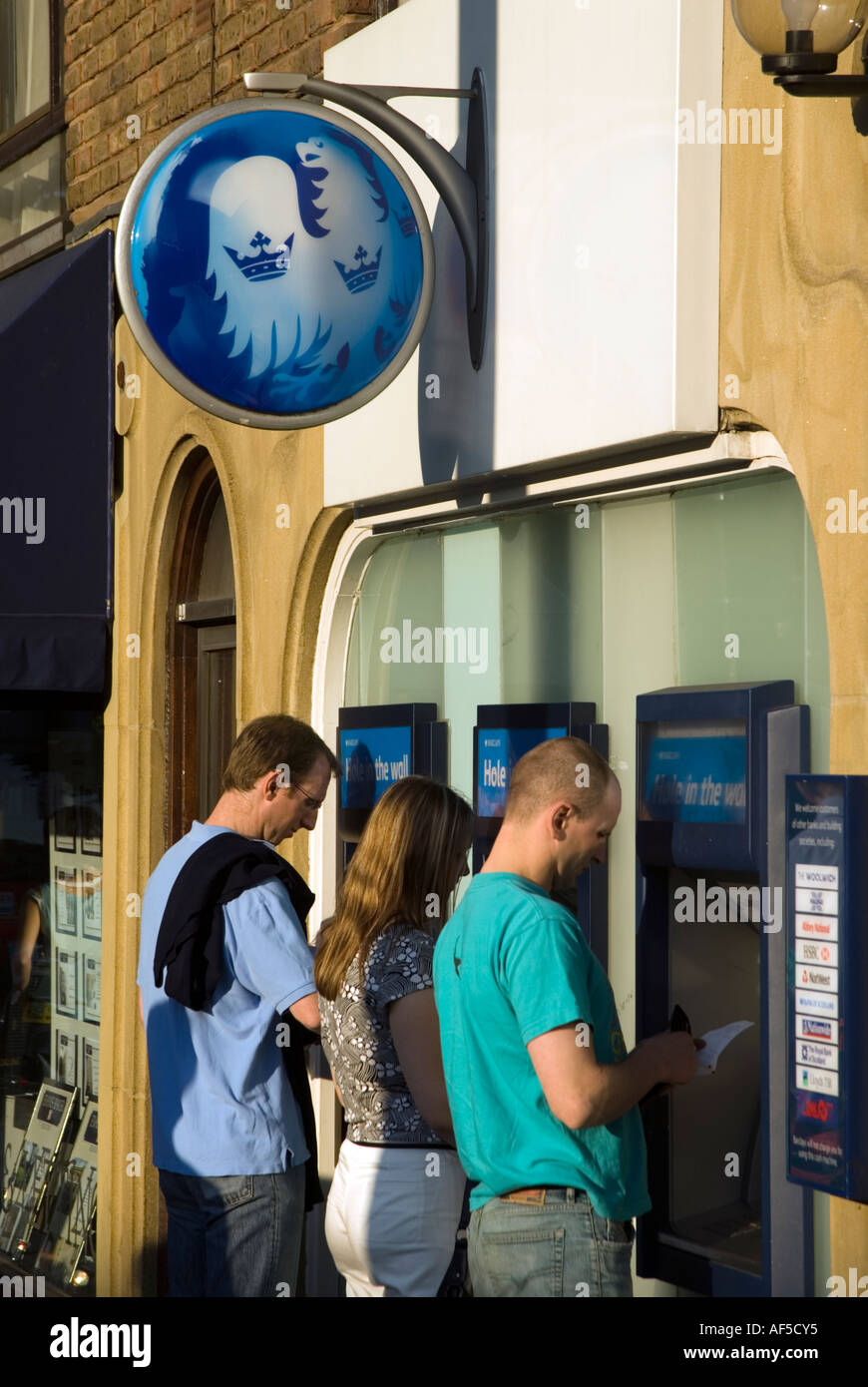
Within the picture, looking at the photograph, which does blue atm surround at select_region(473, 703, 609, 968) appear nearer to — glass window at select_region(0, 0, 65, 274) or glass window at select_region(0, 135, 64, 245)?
glass window at select_region(0, 0, 65, 274)

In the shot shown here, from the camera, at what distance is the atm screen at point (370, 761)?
5.62 meters

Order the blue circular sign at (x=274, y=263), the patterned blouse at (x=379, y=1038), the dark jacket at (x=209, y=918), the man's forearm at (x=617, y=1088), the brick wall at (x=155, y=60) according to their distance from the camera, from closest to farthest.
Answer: the man's forearm at (x=617, y=1088)
the patterned blouse at (x=379, y=1038)
the dark jacket at (x=209, y=918)
the blue circular sign at (x=274, y=263)
the brick wall at (x=155, y=60)

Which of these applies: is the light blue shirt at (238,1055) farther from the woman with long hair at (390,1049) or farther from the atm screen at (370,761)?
the atm screen at (370,761)

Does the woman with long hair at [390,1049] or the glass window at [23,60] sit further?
the glass window at [23,60]

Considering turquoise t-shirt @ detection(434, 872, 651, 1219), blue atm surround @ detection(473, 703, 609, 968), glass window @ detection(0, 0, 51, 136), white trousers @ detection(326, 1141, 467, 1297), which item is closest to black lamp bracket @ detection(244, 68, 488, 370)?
blue atm surround @ detection(473, 703, 609, 968)

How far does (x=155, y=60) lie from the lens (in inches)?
289

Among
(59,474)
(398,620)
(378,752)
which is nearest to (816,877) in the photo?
(378,752)

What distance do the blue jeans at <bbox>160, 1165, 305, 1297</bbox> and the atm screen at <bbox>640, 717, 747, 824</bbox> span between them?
133 centimetres

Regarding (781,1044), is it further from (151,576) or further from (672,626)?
(151,576)

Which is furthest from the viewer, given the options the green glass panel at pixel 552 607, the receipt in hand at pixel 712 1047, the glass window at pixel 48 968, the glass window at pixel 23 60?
the glass window at pixel 23 60

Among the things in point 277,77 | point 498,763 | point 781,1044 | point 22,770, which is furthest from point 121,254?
point 22,770

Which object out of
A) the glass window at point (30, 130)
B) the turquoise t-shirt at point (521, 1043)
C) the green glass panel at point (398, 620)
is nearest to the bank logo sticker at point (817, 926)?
the turquoise t-shirt at point (521, 1043)

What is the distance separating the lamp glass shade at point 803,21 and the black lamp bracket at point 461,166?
1.60m

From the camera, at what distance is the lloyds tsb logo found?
541cm
